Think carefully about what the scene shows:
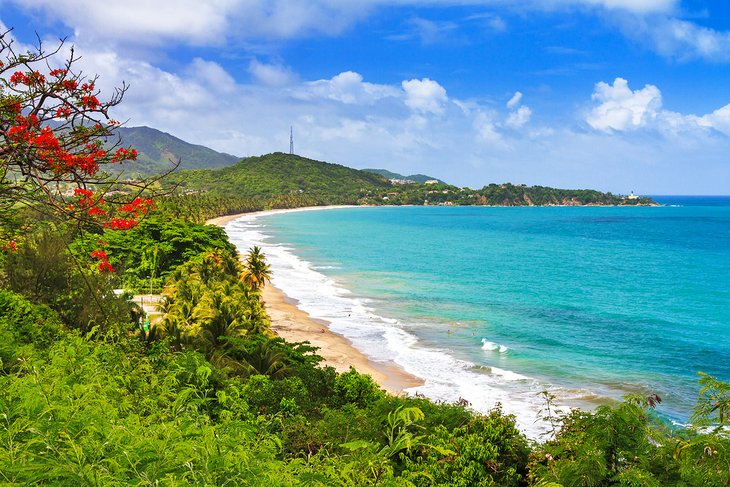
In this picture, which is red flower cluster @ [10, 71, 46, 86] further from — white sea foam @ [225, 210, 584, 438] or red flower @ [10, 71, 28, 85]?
white sea foam @ [225, 210, 584, 438]

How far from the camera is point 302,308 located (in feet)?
145

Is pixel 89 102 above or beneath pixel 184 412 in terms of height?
above

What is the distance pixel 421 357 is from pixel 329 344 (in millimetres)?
5709

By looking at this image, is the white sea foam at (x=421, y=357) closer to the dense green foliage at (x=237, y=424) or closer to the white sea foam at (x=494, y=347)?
the white sea foam at (x=494, y=347)

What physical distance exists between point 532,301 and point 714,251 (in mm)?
64955

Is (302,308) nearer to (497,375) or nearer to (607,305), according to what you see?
(497,375)

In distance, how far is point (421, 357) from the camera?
3191 cm

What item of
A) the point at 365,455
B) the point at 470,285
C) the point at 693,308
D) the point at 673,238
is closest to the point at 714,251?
the point at 673,238

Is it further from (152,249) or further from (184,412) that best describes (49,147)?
(152,249)

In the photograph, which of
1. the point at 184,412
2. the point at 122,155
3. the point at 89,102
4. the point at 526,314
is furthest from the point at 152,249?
the point at 184,412

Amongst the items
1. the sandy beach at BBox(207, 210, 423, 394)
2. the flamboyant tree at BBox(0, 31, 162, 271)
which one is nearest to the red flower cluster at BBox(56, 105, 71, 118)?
the flamboyant tree at BBox(0, 31, 162, 271)

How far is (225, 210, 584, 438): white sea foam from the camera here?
82.4 feet

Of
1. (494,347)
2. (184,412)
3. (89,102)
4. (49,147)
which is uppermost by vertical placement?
(89,102)

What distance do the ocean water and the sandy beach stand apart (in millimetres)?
955
